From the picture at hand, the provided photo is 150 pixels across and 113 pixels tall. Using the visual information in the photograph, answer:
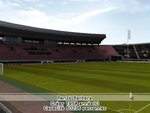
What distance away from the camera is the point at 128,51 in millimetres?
130000

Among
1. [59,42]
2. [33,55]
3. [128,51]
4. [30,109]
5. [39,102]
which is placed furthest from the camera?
[128,51]

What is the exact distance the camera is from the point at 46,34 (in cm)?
10975

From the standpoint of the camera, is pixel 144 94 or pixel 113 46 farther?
pixel 113 46

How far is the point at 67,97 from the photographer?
1950 cm

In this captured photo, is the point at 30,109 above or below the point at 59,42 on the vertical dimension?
below

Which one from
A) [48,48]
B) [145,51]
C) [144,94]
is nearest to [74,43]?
[48,48]

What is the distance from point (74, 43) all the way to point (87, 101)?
345 ft

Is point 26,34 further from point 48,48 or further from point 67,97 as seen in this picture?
point 67,97

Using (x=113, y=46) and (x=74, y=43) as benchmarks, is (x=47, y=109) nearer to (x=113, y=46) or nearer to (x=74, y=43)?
(x=74, y=43)

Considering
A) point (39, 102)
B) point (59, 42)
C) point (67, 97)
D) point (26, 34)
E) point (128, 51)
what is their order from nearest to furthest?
point (39, 102) → point (67, 97) → point (26, 34) → point (59, 42) → point (128, 51)

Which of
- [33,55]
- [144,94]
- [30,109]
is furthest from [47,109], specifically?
[33,55]

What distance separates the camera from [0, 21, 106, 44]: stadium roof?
97.3m

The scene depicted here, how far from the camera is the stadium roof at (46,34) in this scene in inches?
3831

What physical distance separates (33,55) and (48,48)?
12.9 meters
